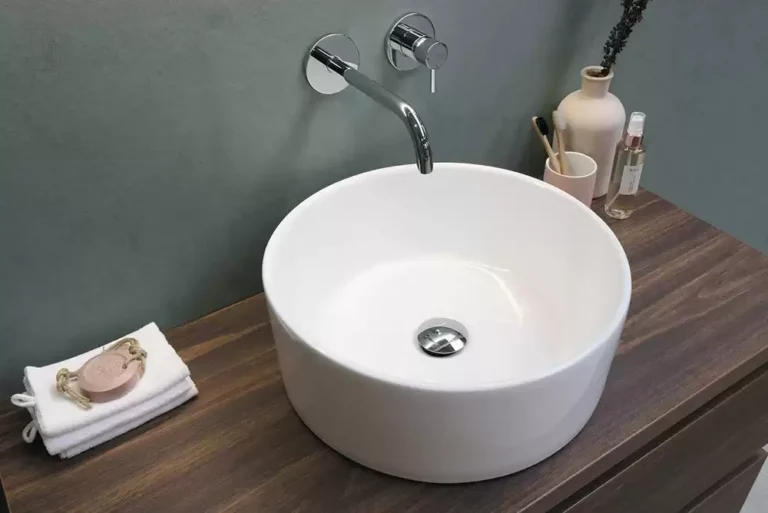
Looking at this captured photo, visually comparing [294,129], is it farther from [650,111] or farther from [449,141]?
[650,111]

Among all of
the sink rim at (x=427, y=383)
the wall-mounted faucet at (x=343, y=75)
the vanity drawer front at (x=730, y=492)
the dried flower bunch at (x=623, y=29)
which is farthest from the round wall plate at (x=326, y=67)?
the vanity drawer front at (x=730, y=492)

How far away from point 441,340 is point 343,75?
37 cm

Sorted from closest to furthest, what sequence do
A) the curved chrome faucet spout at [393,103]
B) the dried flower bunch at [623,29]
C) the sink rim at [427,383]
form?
the sink rim at [427,383], the curved chrome faucet spout at [393,103], the dried flower bunch at [623,29]

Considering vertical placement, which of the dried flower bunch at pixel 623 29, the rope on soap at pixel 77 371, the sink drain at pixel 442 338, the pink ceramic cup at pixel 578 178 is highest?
the dried flower bunch at pixel 623 29

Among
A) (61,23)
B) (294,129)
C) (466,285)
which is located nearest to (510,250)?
(466,285)

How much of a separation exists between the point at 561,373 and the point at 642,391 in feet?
0.73

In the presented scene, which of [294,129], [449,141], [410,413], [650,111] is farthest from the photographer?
[650,111]

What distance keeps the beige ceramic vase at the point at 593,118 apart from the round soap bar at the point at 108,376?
0.75 metres

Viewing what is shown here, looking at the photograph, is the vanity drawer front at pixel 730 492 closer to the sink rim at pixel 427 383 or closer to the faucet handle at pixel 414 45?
the sink rim at pixel 427 383

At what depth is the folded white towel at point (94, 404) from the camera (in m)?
0.79

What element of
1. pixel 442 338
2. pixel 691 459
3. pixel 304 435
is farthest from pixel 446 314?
pixel 691 459

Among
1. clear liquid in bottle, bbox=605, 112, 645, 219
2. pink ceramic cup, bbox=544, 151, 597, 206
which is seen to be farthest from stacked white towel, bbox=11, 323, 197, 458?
clear liquid in bottle, bbox=605, 112, 645, 219

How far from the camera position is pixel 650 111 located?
4.55ft

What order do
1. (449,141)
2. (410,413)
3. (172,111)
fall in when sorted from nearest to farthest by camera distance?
(410,413), (172,111), (449,141)
